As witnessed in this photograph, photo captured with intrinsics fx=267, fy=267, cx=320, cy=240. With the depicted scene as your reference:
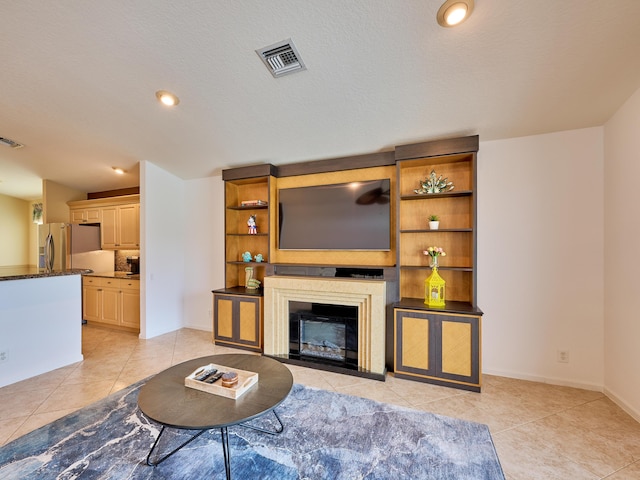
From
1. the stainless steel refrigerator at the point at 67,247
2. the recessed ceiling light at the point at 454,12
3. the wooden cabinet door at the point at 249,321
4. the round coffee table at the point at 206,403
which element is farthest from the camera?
the stainless steel refrigerator at the point at 67,247

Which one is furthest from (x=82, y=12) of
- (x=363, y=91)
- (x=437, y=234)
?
(x=437, y=234)

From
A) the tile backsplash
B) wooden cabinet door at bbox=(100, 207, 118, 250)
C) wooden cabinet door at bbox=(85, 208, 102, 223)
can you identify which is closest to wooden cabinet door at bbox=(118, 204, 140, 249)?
wooden cabinet door at bbox=(100, 207, 118, 250)

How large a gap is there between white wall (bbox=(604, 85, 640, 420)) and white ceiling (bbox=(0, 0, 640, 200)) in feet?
0.89

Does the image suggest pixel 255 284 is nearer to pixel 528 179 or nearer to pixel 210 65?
pixel 210 65

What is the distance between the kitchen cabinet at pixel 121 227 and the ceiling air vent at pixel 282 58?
3817mm

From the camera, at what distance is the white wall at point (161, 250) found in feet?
13.0

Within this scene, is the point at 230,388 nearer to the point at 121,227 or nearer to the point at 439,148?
the point at 439,148

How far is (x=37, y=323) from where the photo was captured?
297cm

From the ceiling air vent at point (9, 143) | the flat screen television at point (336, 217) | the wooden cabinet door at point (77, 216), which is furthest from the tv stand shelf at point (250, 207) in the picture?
the wooden cabinet door at point (77, 216)

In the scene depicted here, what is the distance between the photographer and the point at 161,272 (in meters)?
4.20

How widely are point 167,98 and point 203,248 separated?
2.43m

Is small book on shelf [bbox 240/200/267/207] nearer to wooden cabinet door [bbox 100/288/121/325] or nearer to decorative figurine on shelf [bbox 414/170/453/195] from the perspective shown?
decorative figurine on shelf [bbox 414/170/453/195]

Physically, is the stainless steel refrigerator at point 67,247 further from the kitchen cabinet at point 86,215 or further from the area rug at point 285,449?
the area rug at point 285,449

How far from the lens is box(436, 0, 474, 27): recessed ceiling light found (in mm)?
1570
